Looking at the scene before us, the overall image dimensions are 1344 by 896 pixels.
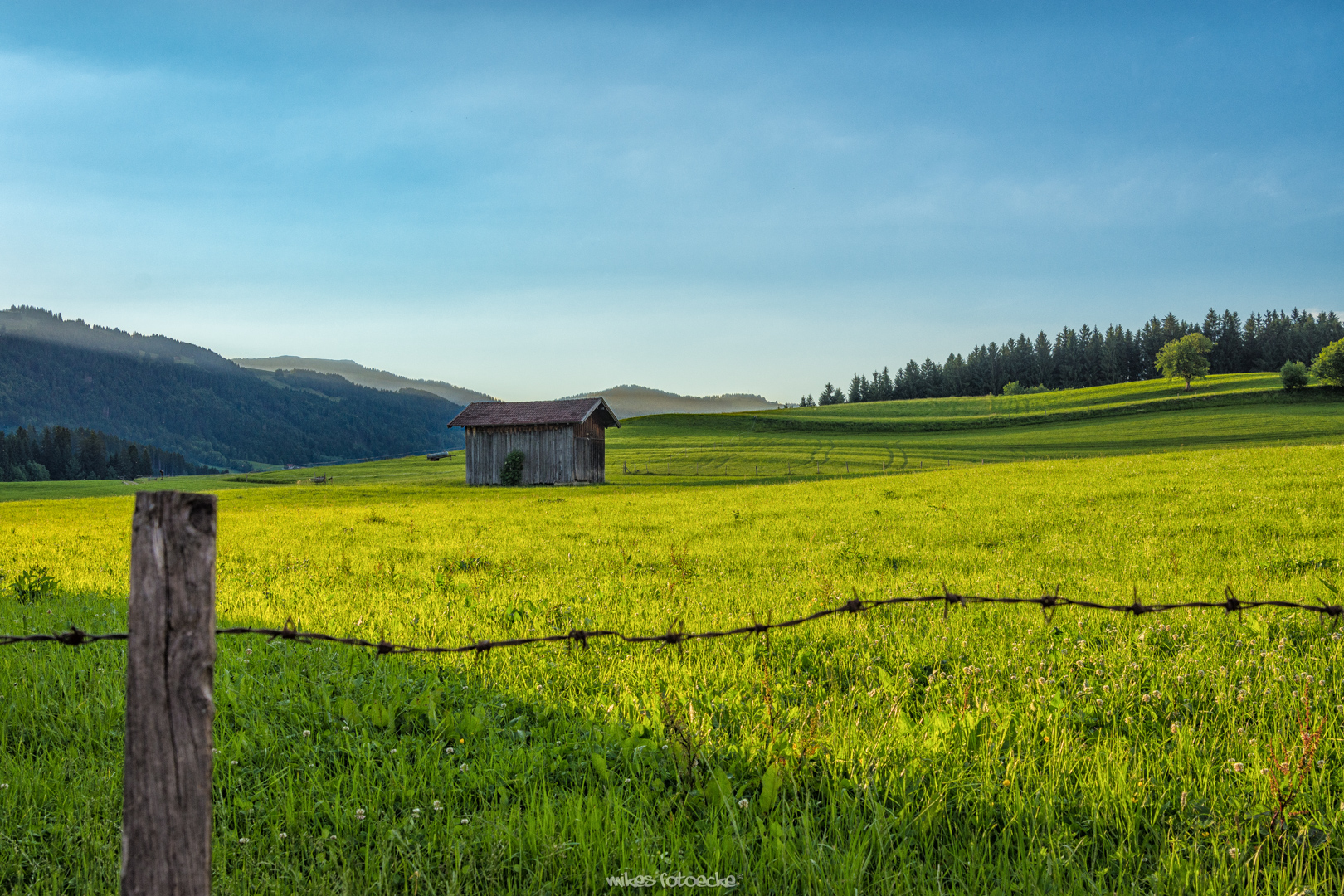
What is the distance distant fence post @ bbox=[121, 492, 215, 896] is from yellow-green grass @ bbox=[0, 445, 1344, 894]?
4.14 feet

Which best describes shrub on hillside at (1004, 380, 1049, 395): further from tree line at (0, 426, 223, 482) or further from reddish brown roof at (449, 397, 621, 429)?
tree line at (0, 426, 223, 482)

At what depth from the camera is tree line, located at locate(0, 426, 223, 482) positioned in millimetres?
134750

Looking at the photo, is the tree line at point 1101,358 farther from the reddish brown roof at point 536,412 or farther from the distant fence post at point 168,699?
the distant fence post at point 168,699

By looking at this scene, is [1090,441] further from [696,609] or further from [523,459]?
[696,609]

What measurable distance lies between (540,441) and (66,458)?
466 feet

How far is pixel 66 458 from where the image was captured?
144 m

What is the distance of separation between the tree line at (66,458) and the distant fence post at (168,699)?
166726 mm

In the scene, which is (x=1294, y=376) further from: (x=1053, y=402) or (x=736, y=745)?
(x=736, y=745)

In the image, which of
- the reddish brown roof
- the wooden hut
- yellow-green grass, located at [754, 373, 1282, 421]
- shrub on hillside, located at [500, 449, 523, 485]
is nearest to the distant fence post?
the wooden hut

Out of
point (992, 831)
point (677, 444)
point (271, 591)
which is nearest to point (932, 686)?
point (992, 831)

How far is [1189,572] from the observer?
957 cm

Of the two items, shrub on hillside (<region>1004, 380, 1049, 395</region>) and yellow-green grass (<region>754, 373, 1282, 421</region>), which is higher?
shrub on hillside (<region>1004, 380, 1049, 395</region>)

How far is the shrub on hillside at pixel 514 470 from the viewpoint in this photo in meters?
54.9

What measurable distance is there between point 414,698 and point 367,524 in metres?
18.5
